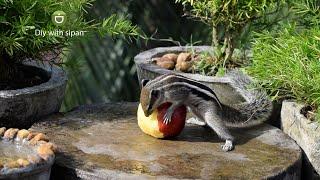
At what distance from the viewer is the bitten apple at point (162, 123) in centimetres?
319

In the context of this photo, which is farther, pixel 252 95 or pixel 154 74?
pixel 154 74

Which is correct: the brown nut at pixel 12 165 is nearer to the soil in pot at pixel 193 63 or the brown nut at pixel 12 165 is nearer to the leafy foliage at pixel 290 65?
the leafy foliage at pixel 290 65

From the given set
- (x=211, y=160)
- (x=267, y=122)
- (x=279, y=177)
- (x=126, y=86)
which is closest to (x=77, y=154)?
(x=211, y=160)

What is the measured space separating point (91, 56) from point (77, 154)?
2.31 meters

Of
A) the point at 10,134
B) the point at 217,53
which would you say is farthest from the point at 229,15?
the point at 10,134

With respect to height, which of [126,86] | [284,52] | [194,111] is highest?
[284,52]

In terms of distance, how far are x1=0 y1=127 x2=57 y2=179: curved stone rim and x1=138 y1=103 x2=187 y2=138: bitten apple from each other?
1.64 feet

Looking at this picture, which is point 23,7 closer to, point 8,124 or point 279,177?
point 8,124

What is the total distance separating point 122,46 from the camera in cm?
511

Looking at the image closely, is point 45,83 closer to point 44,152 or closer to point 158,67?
point 158,67

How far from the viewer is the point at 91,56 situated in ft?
17.1

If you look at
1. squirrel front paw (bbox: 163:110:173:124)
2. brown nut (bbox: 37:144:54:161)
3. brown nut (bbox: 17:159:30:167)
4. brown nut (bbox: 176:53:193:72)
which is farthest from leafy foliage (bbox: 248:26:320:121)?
brown nut (bbox: 17:159:30:167)

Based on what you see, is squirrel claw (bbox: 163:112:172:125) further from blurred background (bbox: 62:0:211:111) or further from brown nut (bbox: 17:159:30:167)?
blurred background (bbox: 62:0:211:111)

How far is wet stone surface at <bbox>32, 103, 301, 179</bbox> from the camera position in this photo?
9.22 feet
